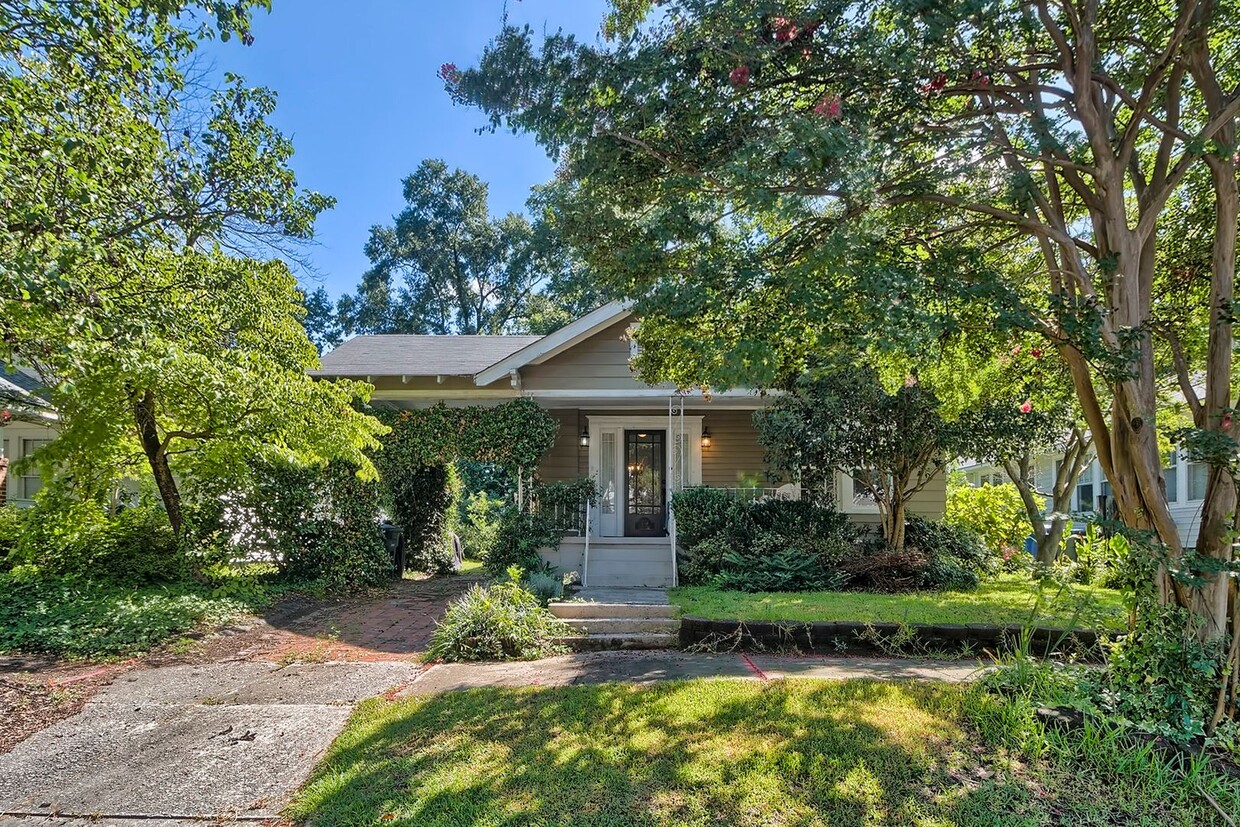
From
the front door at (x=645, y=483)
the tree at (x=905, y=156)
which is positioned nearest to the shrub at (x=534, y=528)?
the front door at (x=645, y=483)

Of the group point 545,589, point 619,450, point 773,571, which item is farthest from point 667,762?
point 619,450

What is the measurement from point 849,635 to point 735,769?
3372mm

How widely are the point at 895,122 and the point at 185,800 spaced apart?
6.49 metres

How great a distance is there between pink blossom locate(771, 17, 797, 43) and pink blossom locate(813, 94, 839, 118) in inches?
20.4

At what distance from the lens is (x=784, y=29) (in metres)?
4.67

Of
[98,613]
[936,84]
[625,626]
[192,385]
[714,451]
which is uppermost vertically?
[936,84]

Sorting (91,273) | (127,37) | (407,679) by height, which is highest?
(127,37)

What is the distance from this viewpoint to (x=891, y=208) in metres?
5.37

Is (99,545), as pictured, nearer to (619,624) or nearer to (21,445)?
(619,624)

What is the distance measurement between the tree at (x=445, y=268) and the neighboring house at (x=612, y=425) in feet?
68.4

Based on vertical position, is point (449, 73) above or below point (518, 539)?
above

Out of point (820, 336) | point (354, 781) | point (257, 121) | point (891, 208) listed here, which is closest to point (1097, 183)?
point (891, 208)

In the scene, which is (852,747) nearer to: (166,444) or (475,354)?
(166,444)

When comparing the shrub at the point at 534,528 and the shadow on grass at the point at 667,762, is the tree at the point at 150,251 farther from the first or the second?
the shadow on grass at the point at 667,762
